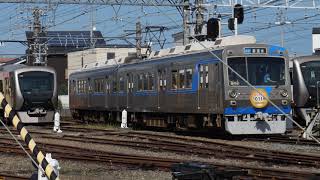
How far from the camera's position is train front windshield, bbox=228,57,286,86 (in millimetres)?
20172

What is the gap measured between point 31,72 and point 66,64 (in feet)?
173

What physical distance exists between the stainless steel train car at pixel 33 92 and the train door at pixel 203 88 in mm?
11612

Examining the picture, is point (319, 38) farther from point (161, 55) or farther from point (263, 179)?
point (263, 179)

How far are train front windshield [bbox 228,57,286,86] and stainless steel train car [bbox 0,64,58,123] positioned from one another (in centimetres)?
1332

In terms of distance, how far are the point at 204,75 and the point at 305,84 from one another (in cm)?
697

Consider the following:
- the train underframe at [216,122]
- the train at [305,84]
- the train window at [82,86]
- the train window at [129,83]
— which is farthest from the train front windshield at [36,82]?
the train at [305,84]

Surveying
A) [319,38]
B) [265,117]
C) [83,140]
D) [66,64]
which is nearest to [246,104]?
[265,117]

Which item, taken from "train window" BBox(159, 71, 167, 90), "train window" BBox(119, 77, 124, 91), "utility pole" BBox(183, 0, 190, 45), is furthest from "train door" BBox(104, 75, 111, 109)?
"train window" BBox(159, 71, 167, 90)

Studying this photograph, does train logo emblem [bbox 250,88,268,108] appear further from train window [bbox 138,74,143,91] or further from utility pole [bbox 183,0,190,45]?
utility pole [bbox 183,0,190,45]

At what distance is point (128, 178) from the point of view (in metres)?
11.8

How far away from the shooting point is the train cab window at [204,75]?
69.2 feet

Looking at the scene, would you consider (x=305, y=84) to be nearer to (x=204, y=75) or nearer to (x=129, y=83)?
(x=204, y=75)

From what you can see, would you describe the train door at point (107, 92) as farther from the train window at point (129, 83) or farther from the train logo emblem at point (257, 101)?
the train logo emblem at point (257, 101)

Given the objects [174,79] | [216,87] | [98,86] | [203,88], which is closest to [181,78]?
[174,79]
